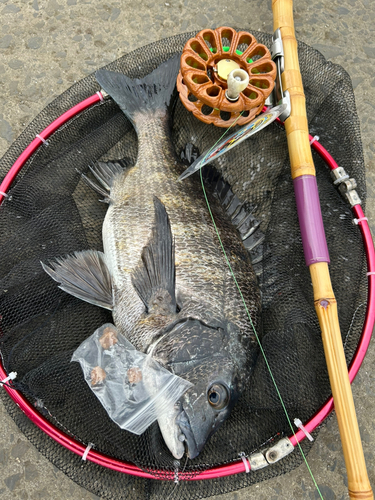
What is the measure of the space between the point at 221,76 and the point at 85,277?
54.2 inches

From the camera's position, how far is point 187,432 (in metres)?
1.88

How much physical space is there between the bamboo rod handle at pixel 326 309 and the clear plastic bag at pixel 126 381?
756 mm

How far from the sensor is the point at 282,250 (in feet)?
8.15

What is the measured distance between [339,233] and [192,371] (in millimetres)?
1281

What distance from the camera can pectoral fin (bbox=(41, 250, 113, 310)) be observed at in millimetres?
2268

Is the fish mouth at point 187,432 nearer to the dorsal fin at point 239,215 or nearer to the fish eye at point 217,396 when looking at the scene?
the fish eye at point 217,396

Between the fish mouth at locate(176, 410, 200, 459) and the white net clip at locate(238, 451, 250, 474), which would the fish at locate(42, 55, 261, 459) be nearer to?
the fish mouth at locate(176, 410, 200, 459)

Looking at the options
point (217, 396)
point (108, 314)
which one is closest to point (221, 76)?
point (108, 314)

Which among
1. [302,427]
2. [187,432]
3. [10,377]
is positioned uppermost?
[10,377]

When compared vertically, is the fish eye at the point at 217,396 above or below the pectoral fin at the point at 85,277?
below

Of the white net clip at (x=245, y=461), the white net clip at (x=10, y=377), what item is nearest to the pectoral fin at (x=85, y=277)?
the white net clip at (x=10, y=377)

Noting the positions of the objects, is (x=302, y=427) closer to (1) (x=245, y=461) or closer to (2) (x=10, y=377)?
(1) (x=245, y=461)

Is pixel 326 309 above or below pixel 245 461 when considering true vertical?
above

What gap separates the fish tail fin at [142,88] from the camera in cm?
259
